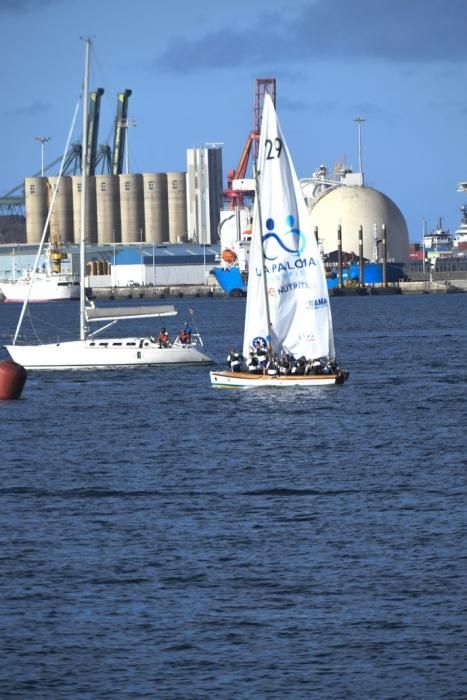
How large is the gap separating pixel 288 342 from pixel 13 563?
32930mm

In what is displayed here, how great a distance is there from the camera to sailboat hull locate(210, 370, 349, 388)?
6172 centimetres

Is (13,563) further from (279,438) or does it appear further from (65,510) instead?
(279,438)

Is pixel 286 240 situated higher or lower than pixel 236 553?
higher

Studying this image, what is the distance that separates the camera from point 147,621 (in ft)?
85.7

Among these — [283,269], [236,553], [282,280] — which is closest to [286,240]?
[283,269]

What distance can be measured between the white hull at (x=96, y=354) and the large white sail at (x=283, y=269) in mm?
17486

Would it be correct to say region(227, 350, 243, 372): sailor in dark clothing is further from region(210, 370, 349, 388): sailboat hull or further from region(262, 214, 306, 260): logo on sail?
region(262, 214, 306, 260): logo on sail

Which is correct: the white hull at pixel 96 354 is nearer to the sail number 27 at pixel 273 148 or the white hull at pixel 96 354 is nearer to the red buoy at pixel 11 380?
the red buoy at pixel 11 380

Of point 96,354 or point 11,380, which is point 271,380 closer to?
point 11,380

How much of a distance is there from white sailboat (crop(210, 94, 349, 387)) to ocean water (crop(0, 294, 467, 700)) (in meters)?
2.97

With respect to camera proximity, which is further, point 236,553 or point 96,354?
point 96,354

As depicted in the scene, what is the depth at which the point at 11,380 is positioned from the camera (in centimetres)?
6519

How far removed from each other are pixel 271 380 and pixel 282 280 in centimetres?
392

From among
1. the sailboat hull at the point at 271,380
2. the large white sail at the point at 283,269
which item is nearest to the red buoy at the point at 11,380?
the sailboat hull at the point at 271,380
